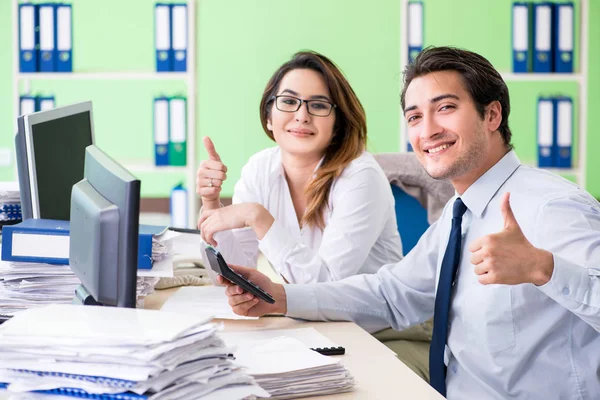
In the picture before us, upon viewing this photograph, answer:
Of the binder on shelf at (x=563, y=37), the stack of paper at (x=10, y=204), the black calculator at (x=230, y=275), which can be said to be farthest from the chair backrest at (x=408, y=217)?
the binder on shelf at (x=563, y=37)

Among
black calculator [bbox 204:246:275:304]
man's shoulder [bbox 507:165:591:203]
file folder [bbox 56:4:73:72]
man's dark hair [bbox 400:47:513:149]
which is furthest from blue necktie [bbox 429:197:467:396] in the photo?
file folder [bbox 56:4:73:72]

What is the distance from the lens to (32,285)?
168 cm

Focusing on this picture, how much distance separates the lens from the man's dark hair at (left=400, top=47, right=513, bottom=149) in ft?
5.93

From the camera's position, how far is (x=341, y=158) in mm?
2498

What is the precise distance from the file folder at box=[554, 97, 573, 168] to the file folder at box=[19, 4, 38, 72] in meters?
2.44

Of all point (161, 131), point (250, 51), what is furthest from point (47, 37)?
point (250, 51)

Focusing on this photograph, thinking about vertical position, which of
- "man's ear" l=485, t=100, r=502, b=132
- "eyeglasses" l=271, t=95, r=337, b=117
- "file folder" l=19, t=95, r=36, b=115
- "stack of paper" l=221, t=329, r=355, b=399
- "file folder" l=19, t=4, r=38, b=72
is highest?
"file folder" l=19, t=4, r=38, b=72

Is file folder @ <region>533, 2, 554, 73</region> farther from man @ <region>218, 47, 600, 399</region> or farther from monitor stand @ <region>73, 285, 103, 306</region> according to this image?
monitor stand @ <region>73, 285, 103, 306</region>

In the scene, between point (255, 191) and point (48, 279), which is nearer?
point (48, 279)

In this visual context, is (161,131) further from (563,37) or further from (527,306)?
(527,306)

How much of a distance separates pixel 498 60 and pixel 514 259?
369cm

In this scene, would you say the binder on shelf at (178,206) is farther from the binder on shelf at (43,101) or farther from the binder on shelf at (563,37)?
the binder on shelf at (563,37)

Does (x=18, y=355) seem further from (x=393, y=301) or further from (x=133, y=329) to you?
(x=393, y=301)

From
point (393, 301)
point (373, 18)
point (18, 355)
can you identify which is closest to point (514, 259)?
point (393, 301)
